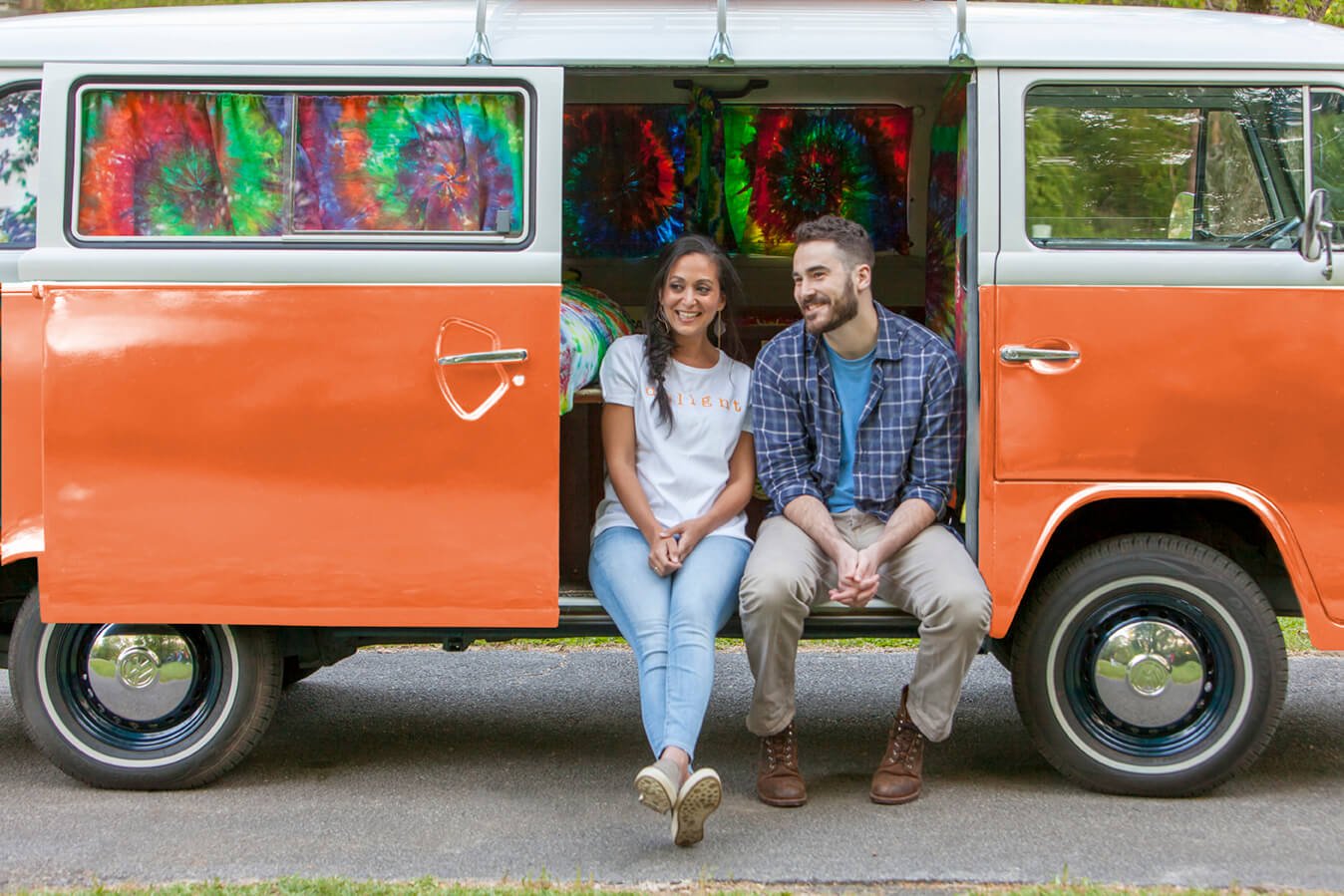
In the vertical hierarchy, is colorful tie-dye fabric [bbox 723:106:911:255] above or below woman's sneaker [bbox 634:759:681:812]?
above

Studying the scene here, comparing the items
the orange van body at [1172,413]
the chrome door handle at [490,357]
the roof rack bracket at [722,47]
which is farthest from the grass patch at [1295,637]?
the chrome door handle at [490,357]

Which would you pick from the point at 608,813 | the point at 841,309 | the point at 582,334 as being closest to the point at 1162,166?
the point at 841,309

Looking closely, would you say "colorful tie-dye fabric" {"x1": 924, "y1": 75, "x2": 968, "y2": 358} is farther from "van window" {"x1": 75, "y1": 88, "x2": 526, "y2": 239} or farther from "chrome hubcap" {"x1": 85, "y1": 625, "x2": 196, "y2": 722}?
"chrome hubcap" {"x1": 85, "y1": 625, "x2": 196, "y2": 722}

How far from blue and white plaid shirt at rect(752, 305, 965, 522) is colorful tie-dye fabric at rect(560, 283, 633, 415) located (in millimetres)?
594

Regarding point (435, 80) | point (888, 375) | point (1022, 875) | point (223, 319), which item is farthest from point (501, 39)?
point (1022, 875)

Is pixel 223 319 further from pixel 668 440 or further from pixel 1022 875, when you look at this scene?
pixel 1022 875

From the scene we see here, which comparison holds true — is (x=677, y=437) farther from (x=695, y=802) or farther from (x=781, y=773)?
(x=695, y=802)

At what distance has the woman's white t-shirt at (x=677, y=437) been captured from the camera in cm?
470

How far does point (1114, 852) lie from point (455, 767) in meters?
2.22

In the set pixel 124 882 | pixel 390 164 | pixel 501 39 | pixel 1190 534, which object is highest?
pixel 501 39

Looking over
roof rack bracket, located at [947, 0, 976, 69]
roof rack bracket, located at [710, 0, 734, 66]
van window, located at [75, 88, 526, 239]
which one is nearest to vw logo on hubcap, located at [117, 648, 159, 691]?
van window, located at [75, 88, 526, 239]

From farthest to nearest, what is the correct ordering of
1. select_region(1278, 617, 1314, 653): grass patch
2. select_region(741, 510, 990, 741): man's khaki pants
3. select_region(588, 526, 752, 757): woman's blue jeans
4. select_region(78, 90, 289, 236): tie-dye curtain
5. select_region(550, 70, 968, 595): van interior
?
select_region(1278, 617, 1314, 653): grass patch → select_region(550, 70, 968, 595): van interior → select_region(78, 90, 289, 236): tie-dye curtain → select_region(741, 510, 990, 741): man's khaki pants → select_region(588, 526, 752, 757): woman's blue jeans

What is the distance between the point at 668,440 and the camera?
473 cm

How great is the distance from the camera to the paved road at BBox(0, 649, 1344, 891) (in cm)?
397
